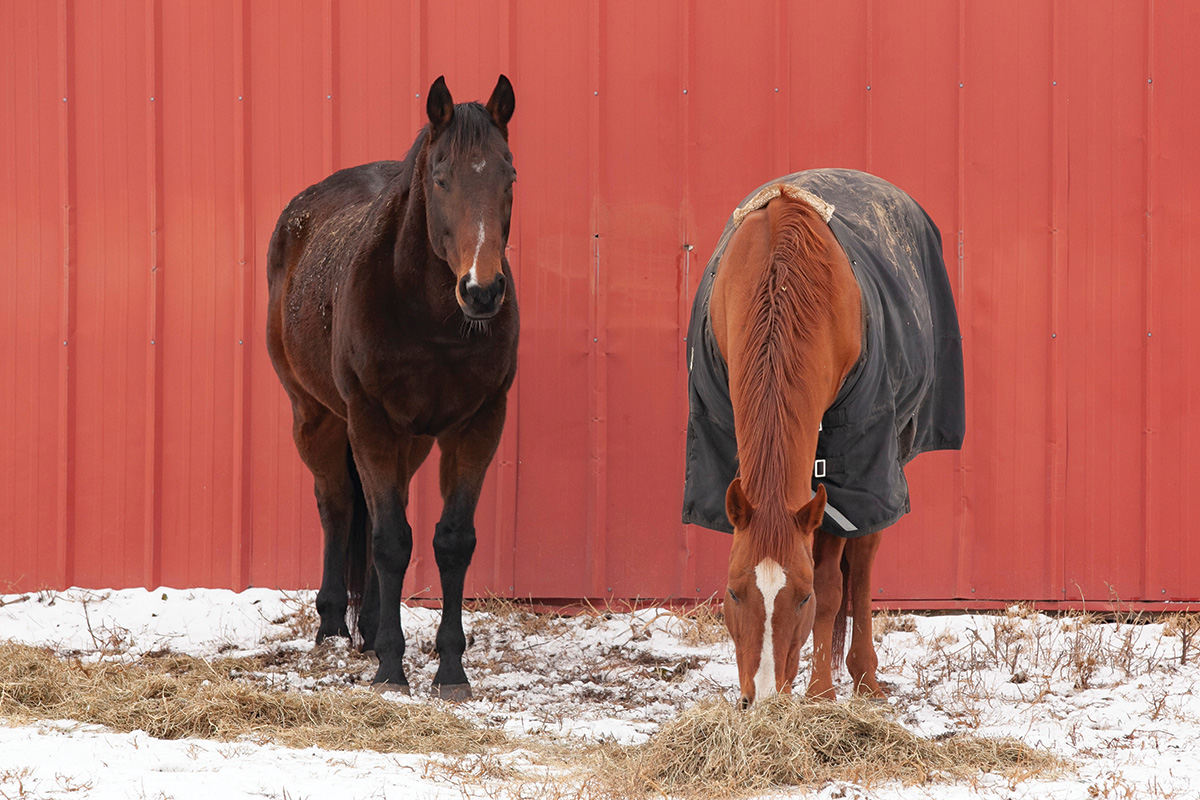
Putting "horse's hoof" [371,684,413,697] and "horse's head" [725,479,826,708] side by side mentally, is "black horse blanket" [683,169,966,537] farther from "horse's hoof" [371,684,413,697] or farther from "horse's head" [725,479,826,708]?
"horse's hoof" [371,684,413,697]

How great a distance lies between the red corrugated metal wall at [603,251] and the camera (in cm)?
→ 525

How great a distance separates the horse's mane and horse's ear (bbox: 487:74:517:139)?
119cm

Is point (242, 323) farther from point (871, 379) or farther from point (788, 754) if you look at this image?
point (788, 754)

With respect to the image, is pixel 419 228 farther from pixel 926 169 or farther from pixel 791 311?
pixel 926 169

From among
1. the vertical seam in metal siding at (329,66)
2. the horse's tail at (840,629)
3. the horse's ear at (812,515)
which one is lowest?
the horse's tail at (840,629)

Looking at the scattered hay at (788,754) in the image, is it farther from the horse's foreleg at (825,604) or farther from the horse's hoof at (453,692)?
the horse's hoof at (453,692)

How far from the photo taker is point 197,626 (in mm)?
4883

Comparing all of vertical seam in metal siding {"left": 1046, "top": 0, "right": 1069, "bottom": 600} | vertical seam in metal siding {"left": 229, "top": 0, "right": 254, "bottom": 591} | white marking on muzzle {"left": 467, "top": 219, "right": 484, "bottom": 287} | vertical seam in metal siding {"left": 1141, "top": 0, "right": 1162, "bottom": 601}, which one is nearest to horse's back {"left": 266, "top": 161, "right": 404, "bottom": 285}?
vertical seam in metal siding {"left": 229, "top": 0, "right": 254, "bottom": 591}

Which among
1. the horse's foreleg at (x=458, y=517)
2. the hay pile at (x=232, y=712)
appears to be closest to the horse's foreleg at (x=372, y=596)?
the horse's foreleg at (x=458, y=517)

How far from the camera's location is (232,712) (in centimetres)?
321

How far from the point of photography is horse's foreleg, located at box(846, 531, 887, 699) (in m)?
3.62

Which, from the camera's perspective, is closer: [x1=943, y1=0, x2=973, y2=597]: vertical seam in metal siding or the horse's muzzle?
the horse's muzzle

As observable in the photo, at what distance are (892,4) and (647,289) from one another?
1912 mm

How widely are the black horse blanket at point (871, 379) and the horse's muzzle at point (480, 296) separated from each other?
71 cm
